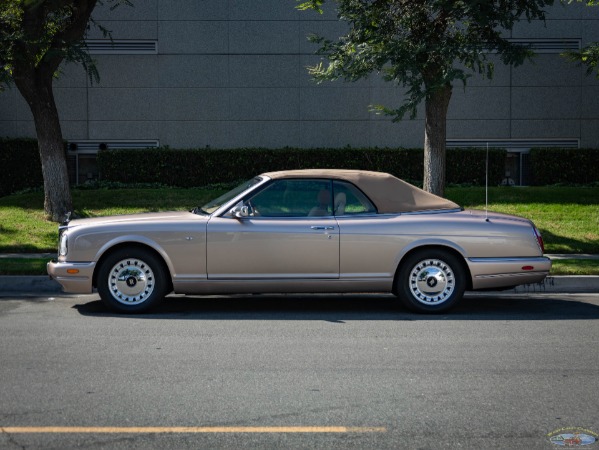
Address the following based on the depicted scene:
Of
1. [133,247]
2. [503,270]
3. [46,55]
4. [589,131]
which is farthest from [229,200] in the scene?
[589,131]

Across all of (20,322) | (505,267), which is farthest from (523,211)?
(20,322)

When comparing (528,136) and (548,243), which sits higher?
(528,136)

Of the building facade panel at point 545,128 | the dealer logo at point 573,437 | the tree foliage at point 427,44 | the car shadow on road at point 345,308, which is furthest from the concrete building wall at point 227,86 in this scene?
the dealer logo at point 573,437

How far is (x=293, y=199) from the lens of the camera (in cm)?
993

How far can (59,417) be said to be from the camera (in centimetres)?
567

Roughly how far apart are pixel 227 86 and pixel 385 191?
14.2 meters

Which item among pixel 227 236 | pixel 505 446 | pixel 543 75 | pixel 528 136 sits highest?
pixel 543 75

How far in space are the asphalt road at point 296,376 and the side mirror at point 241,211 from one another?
1078 mm

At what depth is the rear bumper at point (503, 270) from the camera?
975 cm

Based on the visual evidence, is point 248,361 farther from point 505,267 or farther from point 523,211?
point 523,211

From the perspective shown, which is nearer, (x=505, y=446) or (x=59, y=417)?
(x=505, y=446)

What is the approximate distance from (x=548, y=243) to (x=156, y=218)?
785cm

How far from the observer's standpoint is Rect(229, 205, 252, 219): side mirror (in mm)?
9734

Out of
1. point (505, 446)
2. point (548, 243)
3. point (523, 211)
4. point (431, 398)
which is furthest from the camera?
point (523, 211)
